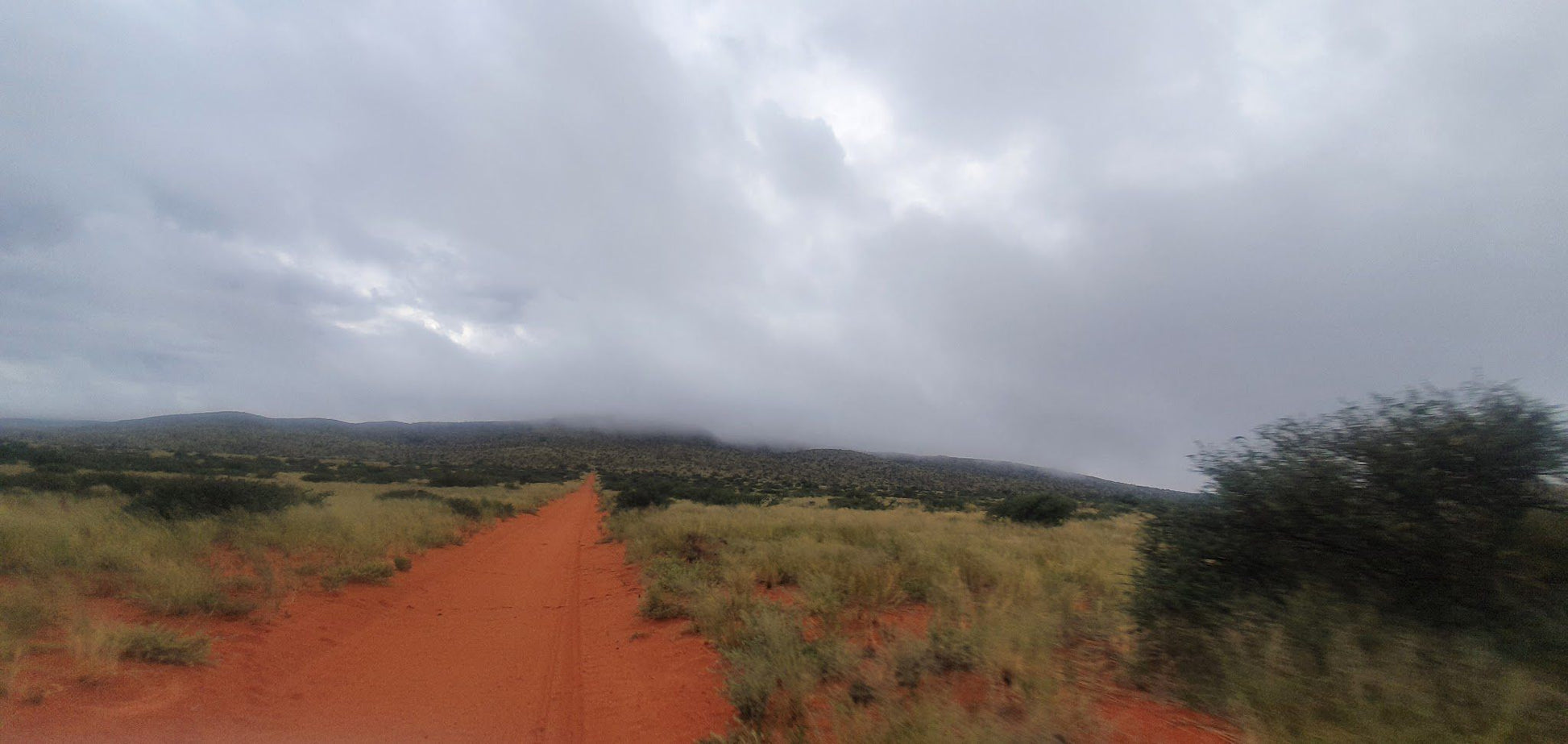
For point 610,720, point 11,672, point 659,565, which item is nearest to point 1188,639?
point 610,720

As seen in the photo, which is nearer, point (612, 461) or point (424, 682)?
→ point (424, 682)

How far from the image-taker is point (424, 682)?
6527 millimetres

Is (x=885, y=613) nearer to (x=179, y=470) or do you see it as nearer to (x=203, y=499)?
(x=203, y=499)

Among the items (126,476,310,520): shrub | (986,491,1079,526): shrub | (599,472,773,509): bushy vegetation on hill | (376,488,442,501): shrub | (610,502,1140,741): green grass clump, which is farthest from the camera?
(599,472,773,509): bushy vegetation on hill

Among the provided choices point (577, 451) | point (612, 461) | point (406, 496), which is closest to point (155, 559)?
point (406, 496)

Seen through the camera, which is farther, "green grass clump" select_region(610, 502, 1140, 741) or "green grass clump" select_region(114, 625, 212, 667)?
"green grass clump" select_region(114, 625, 212, 667)

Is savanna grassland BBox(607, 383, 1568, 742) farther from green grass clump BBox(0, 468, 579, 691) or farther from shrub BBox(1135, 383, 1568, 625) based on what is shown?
green grass clump BBox(0, 468, 579, 691)

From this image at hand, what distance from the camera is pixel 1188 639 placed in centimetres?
512

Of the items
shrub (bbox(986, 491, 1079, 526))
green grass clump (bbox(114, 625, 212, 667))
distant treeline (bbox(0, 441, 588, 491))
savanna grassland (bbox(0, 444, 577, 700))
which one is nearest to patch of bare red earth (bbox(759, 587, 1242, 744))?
green grass clump (bbox(114, 625, 212, 667))

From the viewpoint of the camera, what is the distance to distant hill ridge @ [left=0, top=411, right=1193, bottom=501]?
61906 millimetres

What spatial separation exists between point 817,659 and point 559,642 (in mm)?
4312

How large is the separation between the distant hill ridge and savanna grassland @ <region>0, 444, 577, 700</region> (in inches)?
1699

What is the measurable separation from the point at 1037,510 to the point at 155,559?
22.1 meters

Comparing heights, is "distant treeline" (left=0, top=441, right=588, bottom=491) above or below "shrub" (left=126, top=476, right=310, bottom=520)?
below
